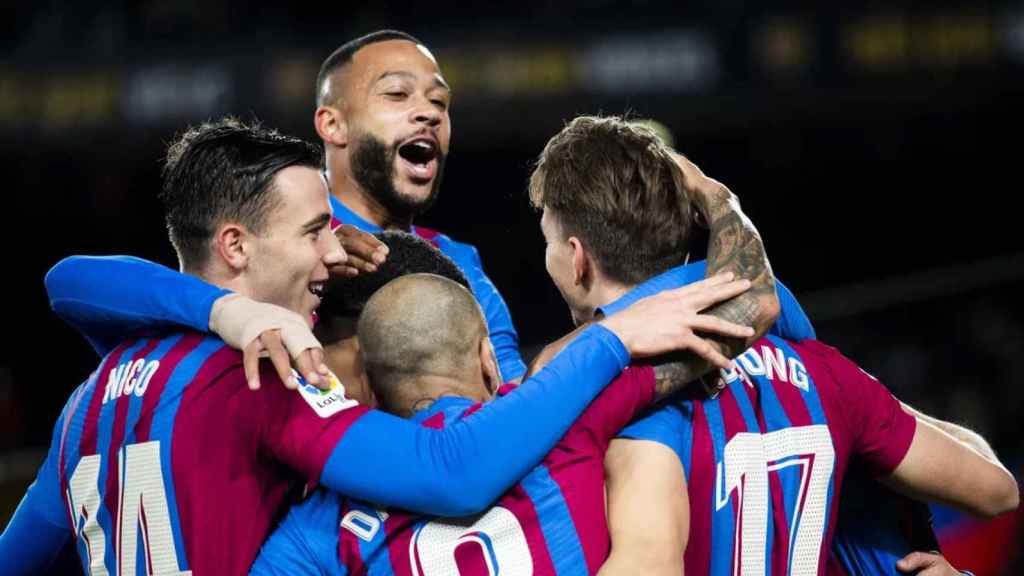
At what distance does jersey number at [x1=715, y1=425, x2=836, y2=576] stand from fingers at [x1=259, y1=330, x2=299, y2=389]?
81 centimetres

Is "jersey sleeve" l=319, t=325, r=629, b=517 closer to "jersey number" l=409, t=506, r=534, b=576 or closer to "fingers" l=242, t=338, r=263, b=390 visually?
"jersey number" l=409, t=506, r=534, b=576

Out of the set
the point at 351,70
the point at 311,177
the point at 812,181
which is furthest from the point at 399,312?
the point at 812,181

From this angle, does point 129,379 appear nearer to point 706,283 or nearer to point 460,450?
point 460,450

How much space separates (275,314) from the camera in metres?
2.38

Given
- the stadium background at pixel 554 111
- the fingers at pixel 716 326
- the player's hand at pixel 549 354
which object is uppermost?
the fingers at pixel 716 326

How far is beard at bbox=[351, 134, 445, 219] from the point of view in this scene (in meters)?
3.76

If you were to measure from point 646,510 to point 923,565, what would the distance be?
865 mm

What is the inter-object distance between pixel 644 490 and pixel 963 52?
8.34 meters

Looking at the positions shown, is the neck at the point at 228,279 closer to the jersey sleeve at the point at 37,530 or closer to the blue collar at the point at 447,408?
the jersey sleeve at the point at 37,530

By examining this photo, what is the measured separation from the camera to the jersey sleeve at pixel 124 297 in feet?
8.13

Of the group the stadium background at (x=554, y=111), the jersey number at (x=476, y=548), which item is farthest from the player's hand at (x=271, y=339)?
the stadium background at (x=554, y=111)

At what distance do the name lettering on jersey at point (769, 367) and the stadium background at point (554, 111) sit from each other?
22.8ft

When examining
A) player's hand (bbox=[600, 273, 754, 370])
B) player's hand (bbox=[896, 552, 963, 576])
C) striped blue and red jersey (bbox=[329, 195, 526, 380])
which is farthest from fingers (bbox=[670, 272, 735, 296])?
striped blue and red jersey (bbox=[329, 195, 526, 380])

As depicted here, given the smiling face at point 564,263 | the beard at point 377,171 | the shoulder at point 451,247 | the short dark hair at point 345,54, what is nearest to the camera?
the smiling face at point 564,263
